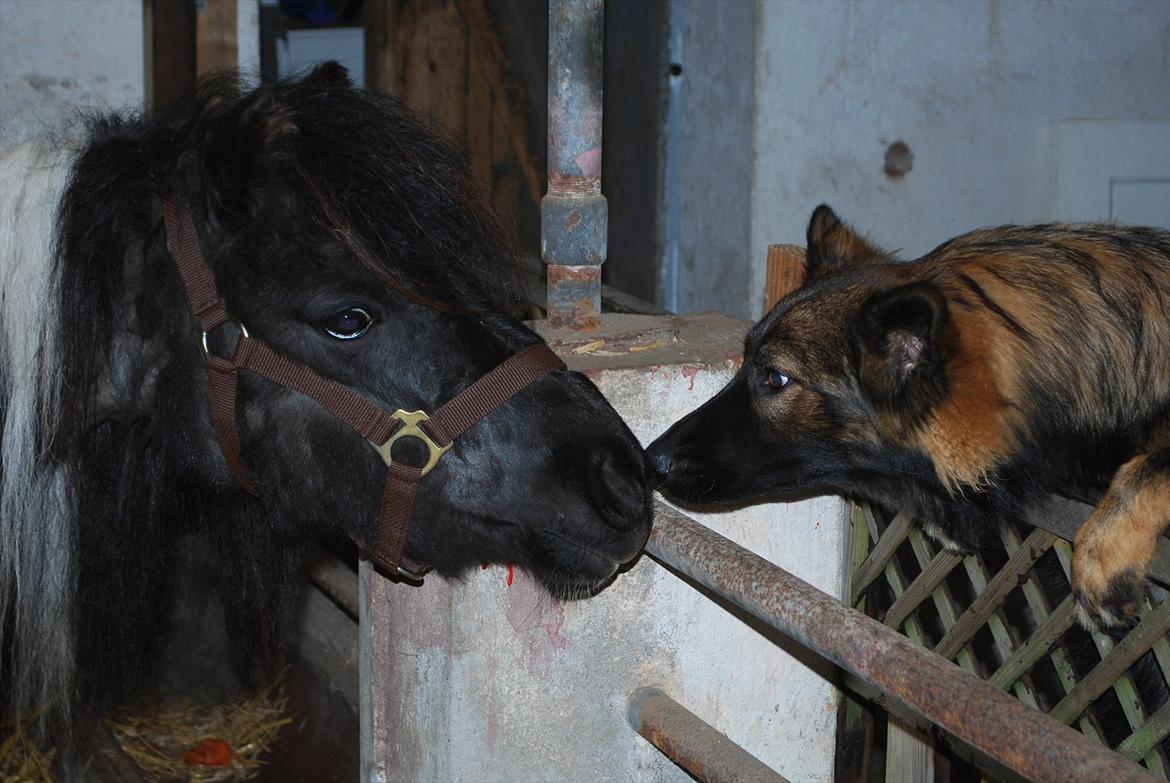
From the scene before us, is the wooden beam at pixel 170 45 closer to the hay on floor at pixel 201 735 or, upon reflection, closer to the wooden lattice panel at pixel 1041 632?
the hay on floor at pixel 201 735

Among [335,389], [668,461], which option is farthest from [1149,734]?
[335,389]

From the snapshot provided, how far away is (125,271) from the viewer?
238cm

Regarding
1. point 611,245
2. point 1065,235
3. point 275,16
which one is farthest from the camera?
point 275,16

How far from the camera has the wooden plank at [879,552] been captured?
3.18 metres

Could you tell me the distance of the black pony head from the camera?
2.31 m

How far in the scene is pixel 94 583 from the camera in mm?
2617

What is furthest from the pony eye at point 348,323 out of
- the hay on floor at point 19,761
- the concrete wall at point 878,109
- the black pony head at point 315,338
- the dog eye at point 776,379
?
the concrete wall at point 878,109

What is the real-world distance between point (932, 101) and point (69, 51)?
427 cm

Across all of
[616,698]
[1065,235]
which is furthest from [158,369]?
[1065,235]

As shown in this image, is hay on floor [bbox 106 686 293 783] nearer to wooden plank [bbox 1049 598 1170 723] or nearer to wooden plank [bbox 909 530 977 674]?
wooden plank [bbox 909 530 977 674]

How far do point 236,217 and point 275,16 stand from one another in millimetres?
9342

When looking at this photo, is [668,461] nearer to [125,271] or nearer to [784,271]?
[784,271]

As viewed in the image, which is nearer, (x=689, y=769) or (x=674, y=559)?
(x=674, y=559)

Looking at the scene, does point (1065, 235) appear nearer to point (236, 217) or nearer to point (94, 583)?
point (236, 217)
